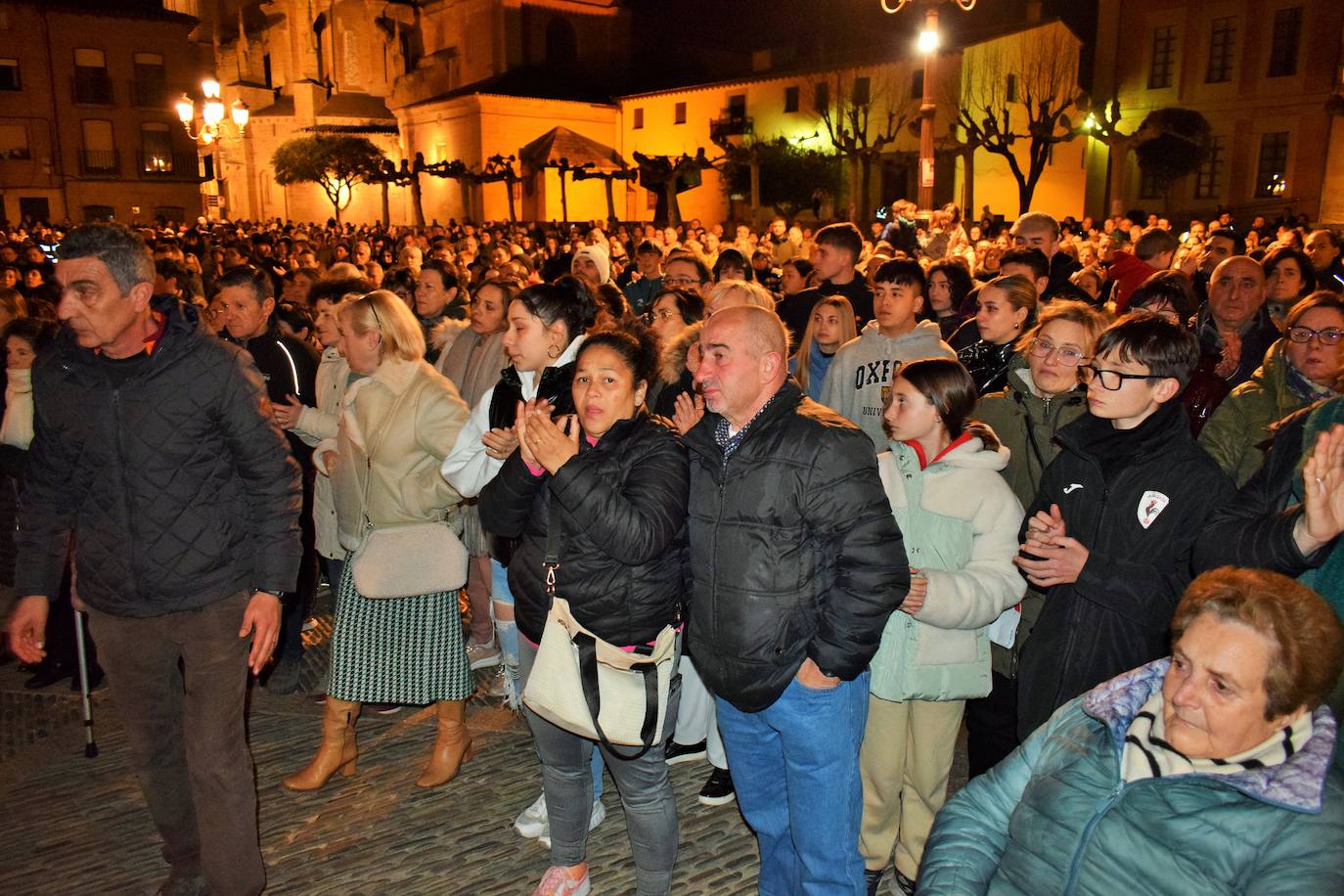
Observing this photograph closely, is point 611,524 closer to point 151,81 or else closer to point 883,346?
point 883,346

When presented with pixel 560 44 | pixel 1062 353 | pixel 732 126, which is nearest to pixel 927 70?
pixel 1062 353

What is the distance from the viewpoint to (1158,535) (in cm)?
289

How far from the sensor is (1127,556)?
2928 mm

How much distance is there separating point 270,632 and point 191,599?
0.29 meters

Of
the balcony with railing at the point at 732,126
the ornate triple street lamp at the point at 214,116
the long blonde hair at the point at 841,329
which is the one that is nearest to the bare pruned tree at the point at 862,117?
the balcony with railing at the point at 732,126

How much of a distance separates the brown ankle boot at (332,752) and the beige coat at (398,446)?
0.80 meters

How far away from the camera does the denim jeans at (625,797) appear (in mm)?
3164

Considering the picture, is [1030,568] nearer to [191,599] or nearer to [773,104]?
[191,599]

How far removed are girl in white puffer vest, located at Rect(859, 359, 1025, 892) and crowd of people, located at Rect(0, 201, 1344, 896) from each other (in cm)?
1

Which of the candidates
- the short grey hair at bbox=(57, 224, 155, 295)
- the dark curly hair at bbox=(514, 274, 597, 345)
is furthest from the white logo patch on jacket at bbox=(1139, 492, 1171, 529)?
the short grey hair at bbox=(57, 224, 155, 295)

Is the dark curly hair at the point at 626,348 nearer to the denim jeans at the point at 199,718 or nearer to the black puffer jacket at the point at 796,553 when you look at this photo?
the black puffer jacket at the point at 796,553

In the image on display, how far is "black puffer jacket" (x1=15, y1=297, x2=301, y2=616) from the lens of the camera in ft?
9.96

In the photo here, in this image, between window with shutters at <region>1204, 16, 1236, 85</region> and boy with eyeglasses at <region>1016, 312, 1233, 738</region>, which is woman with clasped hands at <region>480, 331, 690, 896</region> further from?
window with shutters at <region>1204, 16, 1236, 85</region>

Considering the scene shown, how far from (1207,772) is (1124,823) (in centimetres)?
21
